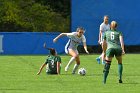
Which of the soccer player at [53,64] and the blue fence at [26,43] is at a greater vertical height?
the soccer player at [53,64]

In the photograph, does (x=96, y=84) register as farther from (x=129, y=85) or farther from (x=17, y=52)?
(x=17, y=52)

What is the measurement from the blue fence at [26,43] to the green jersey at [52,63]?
14.1 m

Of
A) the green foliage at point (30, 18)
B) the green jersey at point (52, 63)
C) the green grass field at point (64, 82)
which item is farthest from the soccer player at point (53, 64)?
the green foliage at point (30, 18)

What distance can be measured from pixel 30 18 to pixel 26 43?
1036 cm

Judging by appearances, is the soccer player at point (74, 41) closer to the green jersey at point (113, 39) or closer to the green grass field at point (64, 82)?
the green grass field at point (64, 82)

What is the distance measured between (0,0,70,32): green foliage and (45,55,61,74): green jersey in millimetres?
21346

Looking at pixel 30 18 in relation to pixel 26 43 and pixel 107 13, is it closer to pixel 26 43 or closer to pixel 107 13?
pixel 107 13

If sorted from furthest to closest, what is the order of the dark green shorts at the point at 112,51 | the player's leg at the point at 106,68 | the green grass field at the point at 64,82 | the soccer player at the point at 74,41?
the soccer player at the point at 74,41
the dark green shorts at the point at 112,51
the player's leg at the point at 106,68
the green grass field at the point at 64,82

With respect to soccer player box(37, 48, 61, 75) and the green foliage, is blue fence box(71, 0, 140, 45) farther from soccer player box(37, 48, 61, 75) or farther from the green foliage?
soccer player box(37, 48, 61, 75)

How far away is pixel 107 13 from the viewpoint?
36.7 metres

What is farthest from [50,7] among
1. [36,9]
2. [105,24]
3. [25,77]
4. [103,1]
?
[25,77]

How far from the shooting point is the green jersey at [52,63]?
20.7 m

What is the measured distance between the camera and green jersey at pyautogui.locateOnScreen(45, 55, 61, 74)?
20745 millimetres

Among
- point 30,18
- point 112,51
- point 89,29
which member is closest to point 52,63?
point 112,51
